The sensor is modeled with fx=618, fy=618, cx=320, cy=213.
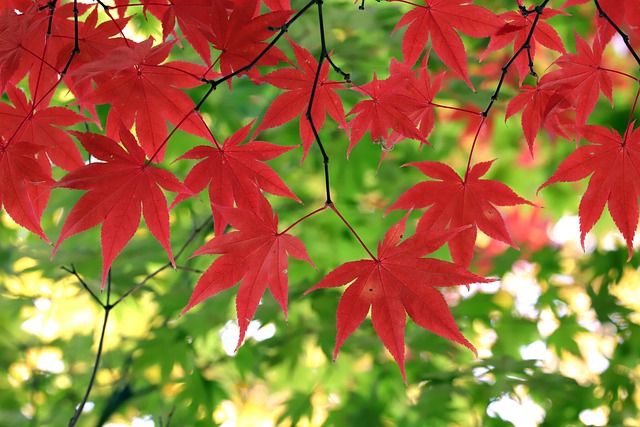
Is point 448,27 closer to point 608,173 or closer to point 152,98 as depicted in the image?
point 608,173

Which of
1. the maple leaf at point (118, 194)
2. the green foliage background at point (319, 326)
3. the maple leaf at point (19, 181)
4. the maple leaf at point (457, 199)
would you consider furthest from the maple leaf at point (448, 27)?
the green foliage background at point (319, 326)

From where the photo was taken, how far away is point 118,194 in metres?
0.74

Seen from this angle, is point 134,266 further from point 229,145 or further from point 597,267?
point 597,267

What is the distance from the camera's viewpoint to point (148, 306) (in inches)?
108

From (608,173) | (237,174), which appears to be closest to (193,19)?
(237,174)

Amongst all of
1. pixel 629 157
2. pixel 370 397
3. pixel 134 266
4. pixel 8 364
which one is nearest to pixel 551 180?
pixel 629 157

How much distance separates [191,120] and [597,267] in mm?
2106

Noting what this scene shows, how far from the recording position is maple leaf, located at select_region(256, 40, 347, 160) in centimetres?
81

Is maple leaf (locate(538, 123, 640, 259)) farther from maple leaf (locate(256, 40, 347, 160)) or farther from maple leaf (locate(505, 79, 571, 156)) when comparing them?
maple leaf (locate(256, 40, 347, 160))

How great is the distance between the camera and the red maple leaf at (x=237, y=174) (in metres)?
0.80

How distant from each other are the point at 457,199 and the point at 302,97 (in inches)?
10.4

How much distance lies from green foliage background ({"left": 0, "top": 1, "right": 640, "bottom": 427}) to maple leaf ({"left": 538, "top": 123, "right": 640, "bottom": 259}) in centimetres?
99

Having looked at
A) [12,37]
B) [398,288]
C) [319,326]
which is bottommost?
[319,326]

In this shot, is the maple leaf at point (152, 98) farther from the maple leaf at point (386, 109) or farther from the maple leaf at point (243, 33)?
the maple leaf at point (386, 109)
